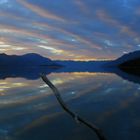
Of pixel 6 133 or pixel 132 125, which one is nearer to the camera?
pixel 6 133

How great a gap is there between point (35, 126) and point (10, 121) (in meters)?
2.44

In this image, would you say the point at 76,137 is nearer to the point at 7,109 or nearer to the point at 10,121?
the point at 10,121

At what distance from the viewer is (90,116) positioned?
71.1 feet

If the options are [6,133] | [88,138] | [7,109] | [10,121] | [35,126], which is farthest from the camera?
[7,109]

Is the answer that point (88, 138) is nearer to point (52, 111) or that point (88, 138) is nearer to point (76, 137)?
point (76, 137)

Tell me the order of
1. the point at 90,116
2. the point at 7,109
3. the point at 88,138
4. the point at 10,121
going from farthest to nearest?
1. the point at 7,109
2. the point at 90,116
3. the point at 10,121
4. the point at 88,138

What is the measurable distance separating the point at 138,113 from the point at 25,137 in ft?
34.1

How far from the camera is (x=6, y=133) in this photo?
16.2m

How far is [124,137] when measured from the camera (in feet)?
49.8

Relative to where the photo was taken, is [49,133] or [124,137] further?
[49,133]

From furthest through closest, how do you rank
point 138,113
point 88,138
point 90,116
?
point 138,113
point 90,116
point 88,138

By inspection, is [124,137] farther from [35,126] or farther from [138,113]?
[138,113]

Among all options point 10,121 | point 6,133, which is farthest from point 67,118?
point 6,133

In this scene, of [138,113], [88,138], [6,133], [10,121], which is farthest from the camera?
[138,113]
